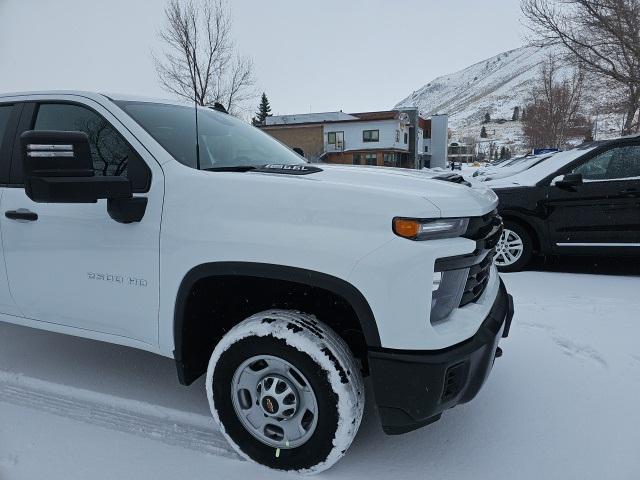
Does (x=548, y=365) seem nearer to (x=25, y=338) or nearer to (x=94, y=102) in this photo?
(x=94, y=102)

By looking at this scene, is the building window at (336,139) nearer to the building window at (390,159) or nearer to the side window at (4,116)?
the building window at (390,159)

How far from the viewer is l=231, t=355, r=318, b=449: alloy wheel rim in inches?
82.0

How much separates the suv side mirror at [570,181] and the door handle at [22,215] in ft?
17.3

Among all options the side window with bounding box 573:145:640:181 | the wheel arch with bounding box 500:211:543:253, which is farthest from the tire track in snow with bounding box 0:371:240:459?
the side window with bounding box 573:145:640:181

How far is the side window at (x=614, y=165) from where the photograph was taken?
5256 mm

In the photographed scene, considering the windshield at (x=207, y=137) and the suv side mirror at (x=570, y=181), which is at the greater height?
the windshield at (x=207, y=137)

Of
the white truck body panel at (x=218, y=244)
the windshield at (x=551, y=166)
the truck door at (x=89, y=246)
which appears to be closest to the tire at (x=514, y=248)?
the windshield at (x=551, y=166)

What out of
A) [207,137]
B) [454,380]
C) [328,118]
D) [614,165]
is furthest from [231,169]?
[328,118]

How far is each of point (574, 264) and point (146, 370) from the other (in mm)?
5491

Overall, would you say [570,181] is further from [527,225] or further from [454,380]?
[454,380]

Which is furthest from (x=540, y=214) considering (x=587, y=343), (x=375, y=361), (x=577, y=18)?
(x=577, y=18)

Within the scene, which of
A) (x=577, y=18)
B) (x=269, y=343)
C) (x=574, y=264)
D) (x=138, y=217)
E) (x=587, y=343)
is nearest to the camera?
(x=269, y=343)

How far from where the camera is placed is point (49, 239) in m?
2.51

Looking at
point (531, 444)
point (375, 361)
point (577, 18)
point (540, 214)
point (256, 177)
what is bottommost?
→ point (531, 444)
